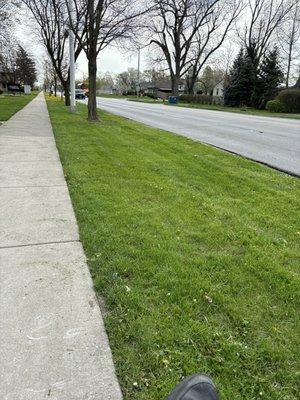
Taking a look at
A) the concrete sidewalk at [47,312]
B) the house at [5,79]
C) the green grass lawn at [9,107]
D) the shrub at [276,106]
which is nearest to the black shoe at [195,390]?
the concrete sidewalk at [47,312]

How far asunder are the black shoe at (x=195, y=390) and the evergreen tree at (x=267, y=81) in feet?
132

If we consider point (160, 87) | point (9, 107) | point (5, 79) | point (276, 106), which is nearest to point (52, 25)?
point (9, 107)

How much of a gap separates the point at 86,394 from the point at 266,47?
53068 millimetres

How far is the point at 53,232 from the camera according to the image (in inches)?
149

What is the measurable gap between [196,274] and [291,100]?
32.2 m

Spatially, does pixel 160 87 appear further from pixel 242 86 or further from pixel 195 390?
pixel 195 390

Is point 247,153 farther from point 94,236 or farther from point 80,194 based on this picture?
point 94,236

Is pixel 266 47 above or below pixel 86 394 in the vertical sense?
above

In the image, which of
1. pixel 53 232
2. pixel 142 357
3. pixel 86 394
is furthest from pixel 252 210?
pixel 86 394

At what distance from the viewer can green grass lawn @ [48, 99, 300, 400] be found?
2053 millimetres

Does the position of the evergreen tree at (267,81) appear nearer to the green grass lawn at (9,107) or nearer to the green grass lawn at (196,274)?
the green grass lawn at (9,107)

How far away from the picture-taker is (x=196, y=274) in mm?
2984

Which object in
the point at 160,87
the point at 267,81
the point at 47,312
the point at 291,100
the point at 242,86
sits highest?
the point at 267,81

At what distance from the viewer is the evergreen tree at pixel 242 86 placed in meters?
40.9
